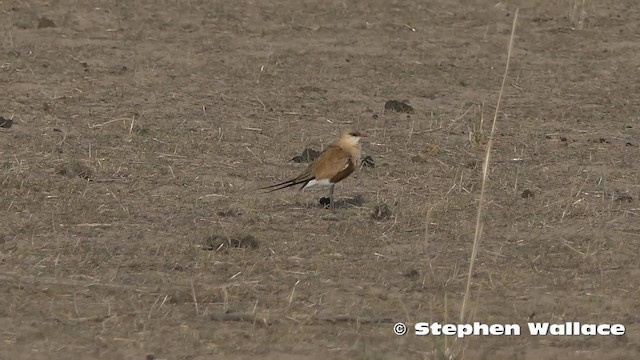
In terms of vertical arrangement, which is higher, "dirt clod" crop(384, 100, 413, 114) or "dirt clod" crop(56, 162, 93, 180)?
"dirt clod" crop(56, 162, 93, 180)

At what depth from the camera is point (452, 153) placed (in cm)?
1040

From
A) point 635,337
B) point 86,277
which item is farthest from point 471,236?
point 86,277

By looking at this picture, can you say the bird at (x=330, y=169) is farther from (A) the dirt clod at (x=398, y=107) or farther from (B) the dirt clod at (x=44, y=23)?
(B) the dirt clod at (x=44, y=23)

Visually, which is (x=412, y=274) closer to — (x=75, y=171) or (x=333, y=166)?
(x=333, y=166)

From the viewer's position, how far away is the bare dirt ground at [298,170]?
676 centimetres

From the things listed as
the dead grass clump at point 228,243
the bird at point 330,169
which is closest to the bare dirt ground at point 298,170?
the dead grass clump at point 228,243

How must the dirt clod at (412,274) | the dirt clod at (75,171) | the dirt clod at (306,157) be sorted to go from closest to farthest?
the dirt clod at (412,274) < the dirt clod at (75,171) < the dirt clod at (306,157)

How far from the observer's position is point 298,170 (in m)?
9.82

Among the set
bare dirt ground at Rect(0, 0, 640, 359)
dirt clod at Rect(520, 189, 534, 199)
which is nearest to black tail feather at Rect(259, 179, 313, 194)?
bare dirt ground at Rect(0, 0, 640, 359)

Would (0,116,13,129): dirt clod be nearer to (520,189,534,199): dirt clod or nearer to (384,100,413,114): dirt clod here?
(384,100,413,114): dirt clod

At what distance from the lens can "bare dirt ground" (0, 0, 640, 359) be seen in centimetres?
676

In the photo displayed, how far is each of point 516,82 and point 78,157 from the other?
15.9 feet

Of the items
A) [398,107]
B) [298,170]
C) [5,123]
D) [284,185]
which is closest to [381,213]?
[284,185]

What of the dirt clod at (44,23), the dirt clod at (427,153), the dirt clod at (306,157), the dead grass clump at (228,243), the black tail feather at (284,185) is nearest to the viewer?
the dead grass clump at (228,243)
